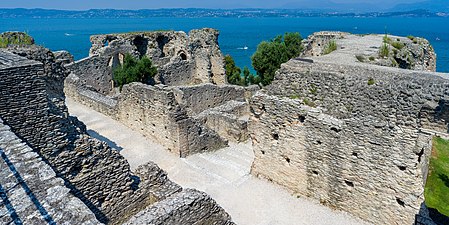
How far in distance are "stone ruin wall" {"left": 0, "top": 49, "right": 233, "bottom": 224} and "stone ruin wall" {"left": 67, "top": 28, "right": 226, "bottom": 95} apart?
50.9 feet

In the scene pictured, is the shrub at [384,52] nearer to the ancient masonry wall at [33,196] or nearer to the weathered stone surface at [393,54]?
the weathered stone surface at [393,54]

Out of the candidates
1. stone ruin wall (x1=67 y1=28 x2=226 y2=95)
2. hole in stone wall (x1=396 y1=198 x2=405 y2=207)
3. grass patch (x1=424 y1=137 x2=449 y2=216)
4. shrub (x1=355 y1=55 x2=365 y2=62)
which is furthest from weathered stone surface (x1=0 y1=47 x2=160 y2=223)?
stone ruin wall (x1=67 y1=28 x2=226 y2=95)

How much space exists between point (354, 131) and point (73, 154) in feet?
23.0

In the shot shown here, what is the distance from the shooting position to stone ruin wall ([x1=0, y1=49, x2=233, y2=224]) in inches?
271

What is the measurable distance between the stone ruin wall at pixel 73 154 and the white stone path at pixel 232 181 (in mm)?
2171

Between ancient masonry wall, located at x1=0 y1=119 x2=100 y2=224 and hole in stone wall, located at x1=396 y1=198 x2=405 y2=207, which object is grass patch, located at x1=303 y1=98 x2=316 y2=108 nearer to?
hole in stone wall, located at x1=396 y1=198 x2=405 y2=207

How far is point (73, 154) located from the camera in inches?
318

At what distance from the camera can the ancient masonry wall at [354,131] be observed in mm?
8469

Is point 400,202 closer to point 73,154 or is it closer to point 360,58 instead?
point 360,58

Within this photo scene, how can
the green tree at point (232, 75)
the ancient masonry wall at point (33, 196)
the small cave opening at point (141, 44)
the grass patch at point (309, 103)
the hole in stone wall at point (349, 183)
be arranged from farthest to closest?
the green tree at point (232, 75), the small cave opening at point (141, 44), the grass patch at point (309, 103), the hole in stone wall at point (349, 183), the ancient masonry wall at point (33, 196)

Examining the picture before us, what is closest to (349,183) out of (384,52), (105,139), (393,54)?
(384,52)

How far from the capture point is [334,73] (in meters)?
9.70

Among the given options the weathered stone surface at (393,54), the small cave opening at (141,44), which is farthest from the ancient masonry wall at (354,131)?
the small cave opening at (141,44)

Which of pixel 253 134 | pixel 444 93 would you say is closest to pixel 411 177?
pixel 444 93
